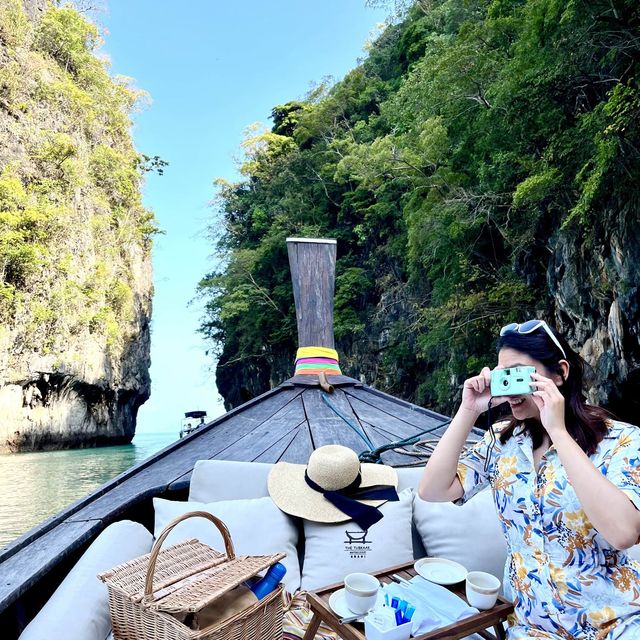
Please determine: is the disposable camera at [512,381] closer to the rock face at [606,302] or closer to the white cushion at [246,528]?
the white cushion at [246,528]

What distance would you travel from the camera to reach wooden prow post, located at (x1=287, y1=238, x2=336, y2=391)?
12.8 feet

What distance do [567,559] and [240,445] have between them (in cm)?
163

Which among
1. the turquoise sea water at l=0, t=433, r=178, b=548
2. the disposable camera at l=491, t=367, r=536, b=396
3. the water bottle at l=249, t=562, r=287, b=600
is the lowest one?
the turquoise sea water at l=0, t=433, r=178, b=548

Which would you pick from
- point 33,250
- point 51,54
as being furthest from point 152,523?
point 51,54

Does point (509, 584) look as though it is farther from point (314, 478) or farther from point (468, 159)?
point (468, 159)

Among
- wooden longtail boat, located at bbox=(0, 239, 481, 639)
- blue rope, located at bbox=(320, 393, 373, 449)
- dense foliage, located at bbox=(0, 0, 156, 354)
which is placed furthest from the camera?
dense foliage, located at bbox=(0, 0, 156, 354)

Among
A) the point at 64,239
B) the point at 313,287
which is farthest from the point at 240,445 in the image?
the point at 64,239

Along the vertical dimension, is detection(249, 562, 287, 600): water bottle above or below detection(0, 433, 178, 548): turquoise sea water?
above

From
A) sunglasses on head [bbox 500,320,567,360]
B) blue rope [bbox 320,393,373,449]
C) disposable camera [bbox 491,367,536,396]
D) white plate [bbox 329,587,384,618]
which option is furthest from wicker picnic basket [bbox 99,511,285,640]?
blue rope [bbox 320,393,373,449]

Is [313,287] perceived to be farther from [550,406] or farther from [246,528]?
[550,406]

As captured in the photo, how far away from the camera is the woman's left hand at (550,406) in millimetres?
808

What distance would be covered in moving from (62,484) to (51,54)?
11747mm

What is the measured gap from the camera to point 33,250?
1008cm

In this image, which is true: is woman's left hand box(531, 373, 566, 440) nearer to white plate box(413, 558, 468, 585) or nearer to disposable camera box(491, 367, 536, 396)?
disposable camera box(491, 367, 536, 396)
